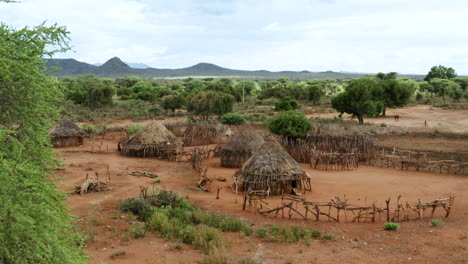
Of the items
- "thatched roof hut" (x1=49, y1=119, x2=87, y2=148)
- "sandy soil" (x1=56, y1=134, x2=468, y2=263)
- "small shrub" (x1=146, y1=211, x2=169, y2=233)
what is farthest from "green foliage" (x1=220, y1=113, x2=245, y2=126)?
"small shrub" (x1=146, y1=211, x2=169, y2=233)

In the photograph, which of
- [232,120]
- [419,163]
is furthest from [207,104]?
[419,163]

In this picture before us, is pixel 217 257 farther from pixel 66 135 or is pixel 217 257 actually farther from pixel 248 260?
pixel 66 135

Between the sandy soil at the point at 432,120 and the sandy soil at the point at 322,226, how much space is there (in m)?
15.6

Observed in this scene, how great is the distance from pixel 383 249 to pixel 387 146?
14.9 m

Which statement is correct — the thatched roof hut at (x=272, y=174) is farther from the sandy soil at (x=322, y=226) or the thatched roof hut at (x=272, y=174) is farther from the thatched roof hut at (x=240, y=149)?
the thatched roof hut at (x=240, y=149)

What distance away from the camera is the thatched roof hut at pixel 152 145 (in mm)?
20453

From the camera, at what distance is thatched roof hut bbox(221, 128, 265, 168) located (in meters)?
18.1

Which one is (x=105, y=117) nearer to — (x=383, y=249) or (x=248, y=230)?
(x=248, y=230)

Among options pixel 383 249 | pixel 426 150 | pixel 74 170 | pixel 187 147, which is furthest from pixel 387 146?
pixel 74 170

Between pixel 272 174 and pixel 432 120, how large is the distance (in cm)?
2812

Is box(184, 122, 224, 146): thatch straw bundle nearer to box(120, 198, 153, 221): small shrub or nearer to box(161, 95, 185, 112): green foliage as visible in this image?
box(120, 198, 153, 221): small shrub

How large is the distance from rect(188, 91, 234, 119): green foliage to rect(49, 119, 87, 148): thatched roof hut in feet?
35.8

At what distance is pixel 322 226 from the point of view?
10594 millimetres

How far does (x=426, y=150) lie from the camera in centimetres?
2111
